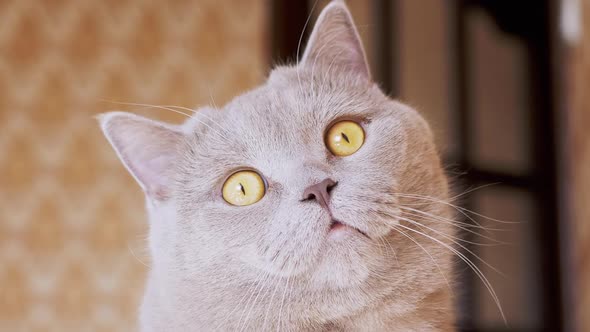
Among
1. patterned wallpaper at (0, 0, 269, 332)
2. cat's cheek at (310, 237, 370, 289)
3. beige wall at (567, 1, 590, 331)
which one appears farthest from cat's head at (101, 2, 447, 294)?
beige wall at (567, 1, 590, 331)

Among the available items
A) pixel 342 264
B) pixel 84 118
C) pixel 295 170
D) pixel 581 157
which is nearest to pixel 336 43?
pixel 295 170

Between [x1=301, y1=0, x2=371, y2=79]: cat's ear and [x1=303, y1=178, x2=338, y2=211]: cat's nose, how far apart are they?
12.4 inches

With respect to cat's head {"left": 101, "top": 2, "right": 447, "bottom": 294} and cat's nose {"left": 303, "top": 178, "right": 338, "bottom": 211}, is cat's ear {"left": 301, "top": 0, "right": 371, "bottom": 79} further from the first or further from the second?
cat's nose {"left": 303, "top": 178, "right": 338, "bottom": 211}

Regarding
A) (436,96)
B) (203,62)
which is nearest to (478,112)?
(436,96)

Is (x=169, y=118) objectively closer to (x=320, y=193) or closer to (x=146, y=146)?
(x=146, y=146)

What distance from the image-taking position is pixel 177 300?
2.71 ft

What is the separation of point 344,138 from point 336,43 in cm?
23

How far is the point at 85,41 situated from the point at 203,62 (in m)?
0.55

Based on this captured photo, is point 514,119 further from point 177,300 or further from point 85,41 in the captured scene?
point 177,300

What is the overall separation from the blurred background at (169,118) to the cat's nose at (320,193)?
1.64 m

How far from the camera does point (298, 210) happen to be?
74 cm

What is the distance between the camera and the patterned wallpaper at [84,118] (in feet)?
8.27

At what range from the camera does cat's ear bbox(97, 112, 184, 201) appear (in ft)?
2.85

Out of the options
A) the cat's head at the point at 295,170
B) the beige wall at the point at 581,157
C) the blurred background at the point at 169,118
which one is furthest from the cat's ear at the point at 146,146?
the beige wall at the point at 581,157
